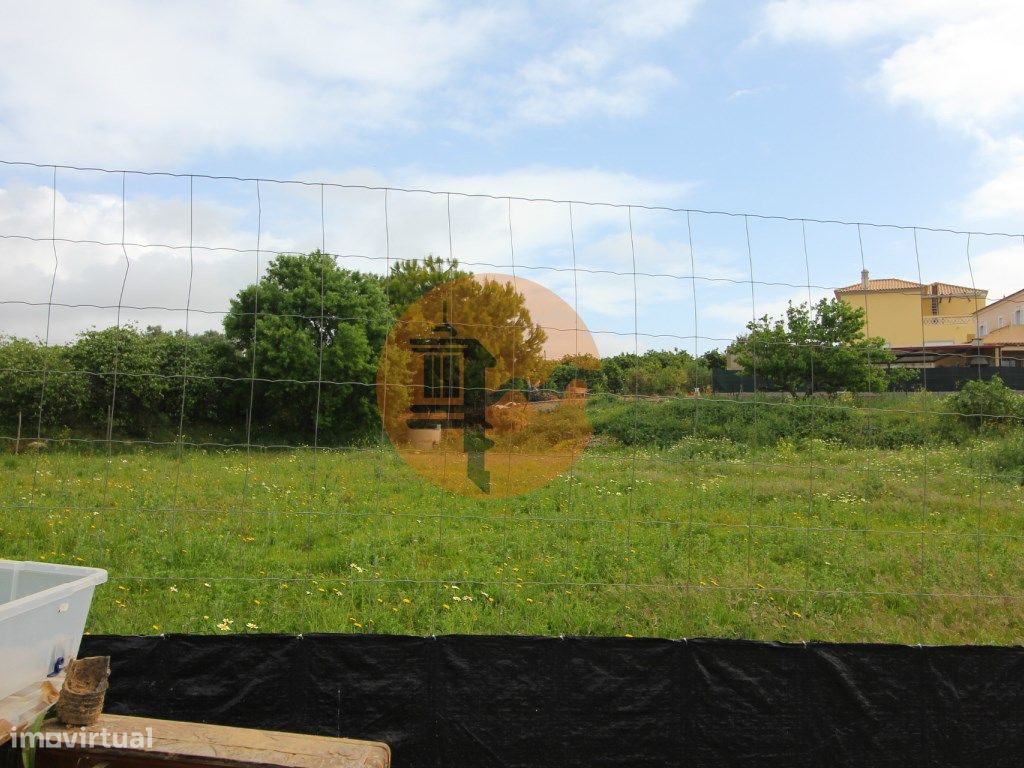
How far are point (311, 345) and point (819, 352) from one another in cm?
587

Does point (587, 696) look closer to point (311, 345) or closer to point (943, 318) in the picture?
point (943, 318)

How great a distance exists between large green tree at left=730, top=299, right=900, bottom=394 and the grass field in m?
0.64

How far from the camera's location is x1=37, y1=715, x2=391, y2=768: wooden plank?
2441 mm

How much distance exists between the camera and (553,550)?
530 centimetres

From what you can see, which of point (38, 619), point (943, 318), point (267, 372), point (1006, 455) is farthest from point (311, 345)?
point (1006, 455)

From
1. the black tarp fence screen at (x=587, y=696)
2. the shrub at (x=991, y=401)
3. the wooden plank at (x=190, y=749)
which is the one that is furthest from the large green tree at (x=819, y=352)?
the wooden plank at (x=190, y=749)

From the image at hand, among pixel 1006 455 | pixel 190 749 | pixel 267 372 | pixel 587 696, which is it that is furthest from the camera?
pixel 267 372

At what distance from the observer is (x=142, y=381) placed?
8656mm

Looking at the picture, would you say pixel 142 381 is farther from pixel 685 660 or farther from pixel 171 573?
pixel 685 660

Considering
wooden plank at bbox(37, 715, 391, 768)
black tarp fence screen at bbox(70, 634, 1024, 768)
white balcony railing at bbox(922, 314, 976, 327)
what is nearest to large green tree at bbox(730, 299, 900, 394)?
white balcony railing at bbox(922, 314, 976, 327)

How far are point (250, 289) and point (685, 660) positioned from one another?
397 inches

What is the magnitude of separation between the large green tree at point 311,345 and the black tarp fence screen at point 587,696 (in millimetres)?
4796

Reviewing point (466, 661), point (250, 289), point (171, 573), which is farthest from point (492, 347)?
point (250, 289)

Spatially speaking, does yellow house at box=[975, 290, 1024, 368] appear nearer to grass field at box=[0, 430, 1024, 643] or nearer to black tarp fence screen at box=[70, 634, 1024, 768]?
grass field at box=[0, 430, 1024, 643]
